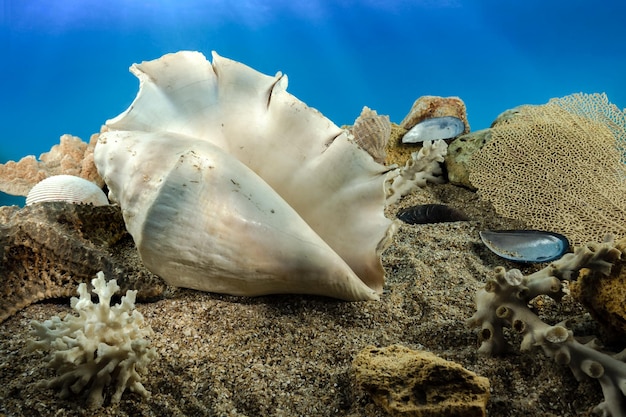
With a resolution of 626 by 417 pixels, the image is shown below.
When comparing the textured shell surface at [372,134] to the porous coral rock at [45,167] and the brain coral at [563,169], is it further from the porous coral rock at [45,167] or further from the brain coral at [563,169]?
the porous coral rock at [45,167]

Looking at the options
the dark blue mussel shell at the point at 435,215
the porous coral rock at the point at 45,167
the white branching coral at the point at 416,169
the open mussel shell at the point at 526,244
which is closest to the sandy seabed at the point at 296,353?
the open mussel shell at the point at 526,244

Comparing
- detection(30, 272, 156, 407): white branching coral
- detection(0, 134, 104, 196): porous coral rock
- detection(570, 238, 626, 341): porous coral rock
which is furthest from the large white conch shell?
detection(0, 134, 104, 196): porous coral rock

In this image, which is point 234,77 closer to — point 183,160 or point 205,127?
point 205,127

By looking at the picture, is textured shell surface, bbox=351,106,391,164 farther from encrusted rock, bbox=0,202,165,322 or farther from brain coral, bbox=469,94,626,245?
encrusted rock, bbox=0,202,165,322

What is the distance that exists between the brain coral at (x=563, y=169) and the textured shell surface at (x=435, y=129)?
0.57 metres

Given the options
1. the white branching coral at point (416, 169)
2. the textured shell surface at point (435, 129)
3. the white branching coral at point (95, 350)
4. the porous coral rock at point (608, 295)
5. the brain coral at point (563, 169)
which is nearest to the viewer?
the white branching coral at point (95, 350)

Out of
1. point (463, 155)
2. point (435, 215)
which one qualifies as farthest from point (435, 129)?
point (435, 215)

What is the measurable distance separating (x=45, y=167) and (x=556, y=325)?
3784mm

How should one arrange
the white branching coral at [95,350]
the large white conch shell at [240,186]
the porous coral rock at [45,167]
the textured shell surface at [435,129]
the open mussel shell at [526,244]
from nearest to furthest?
1. the white branching coral at [95,350]
2. the large white conch shell at [240,186]
3. the open mussel shell at [526,244]
4. the porous coral rock at [45,167]
5. the textured shell surface at [435,129]

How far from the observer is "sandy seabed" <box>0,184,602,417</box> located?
98 centimetres

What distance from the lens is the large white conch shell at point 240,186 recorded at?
127 centimetres

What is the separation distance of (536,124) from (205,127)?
2.29 meters

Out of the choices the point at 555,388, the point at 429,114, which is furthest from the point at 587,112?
the point at 555,388

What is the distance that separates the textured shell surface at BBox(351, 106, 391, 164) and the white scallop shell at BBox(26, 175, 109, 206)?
1.72 metres
